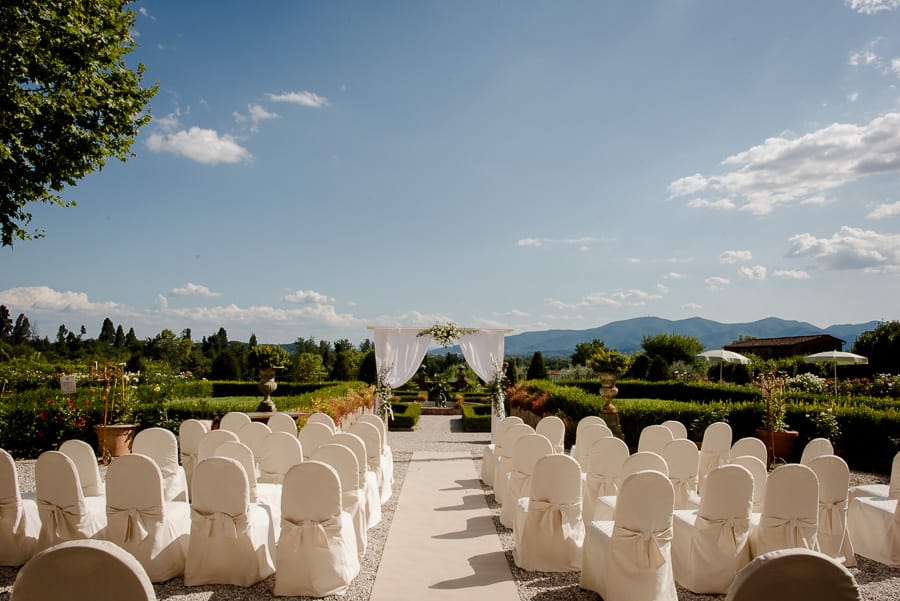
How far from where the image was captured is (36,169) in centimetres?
912

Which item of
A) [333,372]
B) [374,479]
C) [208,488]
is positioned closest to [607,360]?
[374,479]

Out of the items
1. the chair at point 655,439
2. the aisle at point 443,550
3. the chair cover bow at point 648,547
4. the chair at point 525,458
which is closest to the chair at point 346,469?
the aisle at point 443,550

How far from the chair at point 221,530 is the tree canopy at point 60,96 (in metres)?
6.64

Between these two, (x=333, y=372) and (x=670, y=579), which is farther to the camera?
(x=333, y=372)

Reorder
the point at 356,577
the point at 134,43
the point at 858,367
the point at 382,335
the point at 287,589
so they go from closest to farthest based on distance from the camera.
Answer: the point at 287,589
the point at 356,577
the point at 134,43
the point at 382,335
the point at 858,367

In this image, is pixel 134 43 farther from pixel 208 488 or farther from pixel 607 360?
pixel 607 360

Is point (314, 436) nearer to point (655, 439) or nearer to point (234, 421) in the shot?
point (234, 421)

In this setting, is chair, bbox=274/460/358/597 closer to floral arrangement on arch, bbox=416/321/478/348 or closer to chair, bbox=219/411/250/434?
chair, bbox=219/411/250/434

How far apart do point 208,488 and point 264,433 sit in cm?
265

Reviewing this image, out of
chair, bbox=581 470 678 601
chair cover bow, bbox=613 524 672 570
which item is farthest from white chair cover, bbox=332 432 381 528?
chair cover bow, bbox=613 524 672 570

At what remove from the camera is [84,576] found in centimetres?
206

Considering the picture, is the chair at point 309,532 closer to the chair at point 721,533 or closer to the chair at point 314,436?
the chair at point 314,436

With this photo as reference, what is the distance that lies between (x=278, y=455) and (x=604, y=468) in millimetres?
3556

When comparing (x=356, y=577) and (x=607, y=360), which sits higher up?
(x=607, y=360)
